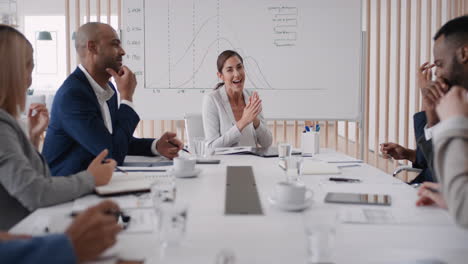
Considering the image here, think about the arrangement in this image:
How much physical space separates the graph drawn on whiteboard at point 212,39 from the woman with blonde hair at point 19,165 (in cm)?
242

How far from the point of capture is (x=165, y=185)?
1.50m

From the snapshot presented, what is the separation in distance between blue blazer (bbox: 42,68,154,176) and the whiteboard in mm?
1747

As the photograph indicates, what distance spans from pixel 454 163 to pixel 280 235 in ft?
1.39

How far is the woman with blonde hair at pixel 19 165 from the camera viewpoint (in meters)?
1.20

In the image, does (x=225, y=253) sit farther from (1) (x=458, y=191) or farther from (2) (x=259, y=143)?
(2) (x=259, y=143)

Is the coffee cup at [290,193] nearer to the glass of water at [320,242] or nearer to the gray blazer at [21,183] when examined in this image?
the glass of water at [320,242]

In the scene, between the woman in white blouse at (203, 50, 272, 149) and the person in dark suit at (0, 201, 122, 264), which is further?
the woman in white blouse at (203, 50, 272, 149)

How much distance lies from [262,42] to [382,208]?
9.27 feet

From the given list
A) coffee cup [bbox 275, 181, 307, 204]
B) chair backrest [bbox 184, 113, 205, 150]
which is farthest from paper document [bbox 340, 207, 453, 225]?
chair backrest [bbox 184, 113, 205, 150]

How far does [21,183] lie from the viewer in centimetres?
120

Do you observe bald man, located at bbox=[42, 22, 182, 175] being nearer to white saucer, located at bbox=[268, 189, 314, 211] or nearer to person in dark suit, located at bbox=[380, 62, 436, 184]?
white saucer, located at bbox=[268, 189, 314, 211]

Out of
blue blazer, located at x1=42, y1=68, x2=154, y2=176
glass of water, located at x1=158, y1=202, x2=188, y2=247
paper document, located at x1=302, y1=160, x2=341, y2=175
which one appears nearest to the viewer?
glass of water, located at x1=158, y1=202, x2=188, y2=247

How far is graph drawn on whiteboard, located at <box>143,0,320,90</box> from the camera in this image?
3.83 m

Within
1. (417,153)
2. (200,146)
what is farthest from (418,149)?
(200,146)
